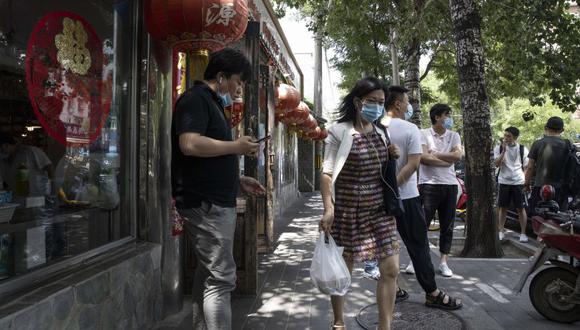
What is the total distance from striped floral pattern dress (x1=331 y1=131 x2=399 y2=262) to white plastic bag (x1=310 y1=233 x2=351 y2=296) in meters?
0.23

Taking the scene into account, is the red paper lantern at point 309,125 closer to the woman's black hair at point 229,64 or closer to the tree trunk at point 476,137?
the tree trunk at point 476,137

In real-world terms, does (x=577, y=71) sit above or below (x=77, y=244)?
above

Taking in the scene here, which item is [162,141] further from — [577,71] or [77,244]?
[577,71]

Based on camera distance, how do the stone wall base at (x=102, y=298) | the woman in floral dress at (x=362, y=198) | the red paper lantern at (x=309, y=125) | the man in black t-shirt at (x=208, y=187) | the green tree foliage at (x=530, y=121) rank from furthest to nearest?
the green tree foliage at (x=530, y=121) → the red paper lantern at (x=309, y=125) → the woman in floral dress at (x=362, y=198) → the man in black t-shirt at (x=208, y=187) → the stone wall base at (x=102, y=298)

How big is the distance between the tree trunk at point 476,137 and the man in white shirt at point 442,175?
121 cm

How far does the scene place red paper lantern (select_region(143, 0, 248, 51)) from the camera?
347 centimetres

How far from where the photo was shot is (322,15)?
13609mm

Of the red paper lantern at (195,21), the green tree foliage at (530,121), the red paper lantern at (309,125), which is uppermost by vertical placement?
the green tree foliage at (530,121)

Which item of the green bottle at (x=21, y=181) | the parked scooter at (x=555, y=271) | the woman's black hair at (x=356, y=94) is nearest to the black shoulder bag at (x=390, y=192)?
the woman's black hair at (x=356, y=94)

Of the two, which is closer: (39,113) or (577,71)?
(39,113)

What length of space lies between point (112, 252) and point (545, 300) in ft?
11.2

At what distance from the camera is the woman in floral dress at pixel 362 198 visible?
3.29 meters

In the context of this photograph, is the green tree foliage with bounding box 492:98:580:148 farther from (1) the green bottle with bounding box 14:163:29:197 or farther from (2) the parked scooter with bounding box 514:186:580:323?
(1) the green bottle with bounding box 14:163:29:197

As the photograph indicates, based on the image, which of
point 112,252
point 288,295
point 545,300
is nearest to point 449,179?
point 545,300
